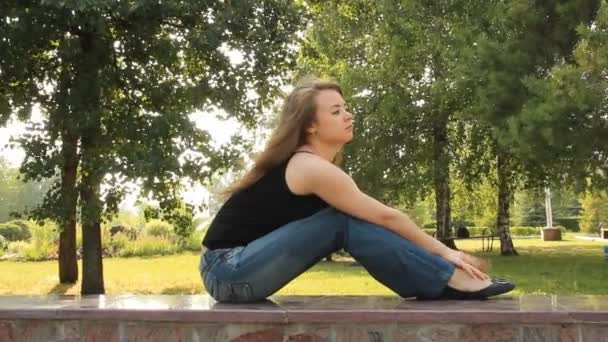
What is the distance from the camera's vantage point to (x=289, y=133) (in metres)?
3.22

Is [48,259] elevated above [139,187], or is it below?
below

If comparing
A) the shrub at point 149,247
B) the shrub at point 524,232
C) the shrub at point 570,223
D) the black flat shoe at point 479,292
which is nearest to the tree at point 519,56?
the black flat shoe at point 479,292

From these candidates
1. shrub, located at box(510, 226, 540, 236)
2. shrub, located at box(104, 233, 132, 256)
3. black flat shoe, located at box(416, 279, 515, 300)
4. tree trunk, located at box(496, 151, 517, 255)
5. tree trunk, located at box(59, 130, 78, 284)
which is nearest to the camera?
black flat shoe, located at box(416, 279, 515, 300)

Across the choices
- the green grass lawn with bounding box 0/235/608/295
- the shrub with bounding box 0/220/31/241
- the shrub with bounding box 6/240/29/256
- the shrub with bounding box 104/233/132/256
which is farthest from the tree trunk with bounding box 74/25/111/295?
the shrub with bounding box 0/220/31/241

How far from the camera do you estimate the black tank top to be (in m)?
3.11

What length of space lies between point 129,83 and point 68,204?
2.09 meters

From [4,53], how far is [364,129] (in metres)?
Result: 11.0

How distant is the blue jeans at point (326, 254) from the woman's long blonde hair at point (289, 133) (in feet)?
1.04

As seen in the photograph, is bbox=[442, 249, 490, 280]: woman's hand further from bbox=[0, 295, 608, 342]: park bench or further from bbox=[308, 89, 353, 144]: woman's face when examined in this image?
bbox=[308, 89, 353, 144]: woman's face

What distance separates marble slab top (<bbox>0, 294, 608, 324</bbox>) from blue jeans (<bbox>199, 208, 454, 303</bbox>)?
0.11m

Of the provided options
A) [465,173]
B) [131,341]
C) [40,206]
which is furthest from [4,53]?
[465,173]

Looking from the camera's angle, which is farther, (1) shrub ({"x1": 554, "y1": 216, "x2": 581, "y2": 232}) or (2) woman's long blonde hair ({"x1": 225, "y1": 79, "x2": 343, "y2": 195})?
(1) shrub ({"x1": 554, "y1": 216, "x2": 581, "y2": 232})

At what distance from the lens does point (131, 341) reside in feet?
10.2

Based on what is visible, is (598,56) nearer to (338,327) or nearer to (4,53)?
(338,327)
